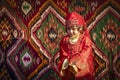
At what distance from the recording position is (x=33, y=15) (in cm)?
328

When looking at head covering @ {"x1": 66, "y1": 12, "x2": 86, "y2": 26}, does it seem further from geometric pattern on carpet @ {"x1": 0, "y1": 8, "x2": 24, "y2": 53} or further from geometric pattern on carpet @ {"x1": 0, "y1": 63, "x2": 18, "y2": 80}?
geometric pattern on carpet @ {"x1": 0, "y1": 63, "x2": 18, "y2": 80}

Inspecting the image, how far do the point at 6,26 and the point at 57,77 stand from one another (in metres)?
0.75

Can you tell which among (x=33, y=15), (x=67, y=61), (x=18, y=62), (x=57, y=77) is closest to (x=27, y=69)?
(x=18, y=62)

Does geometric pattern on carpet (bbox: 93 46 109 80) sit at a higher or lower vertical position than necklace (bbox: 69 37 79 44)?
lower

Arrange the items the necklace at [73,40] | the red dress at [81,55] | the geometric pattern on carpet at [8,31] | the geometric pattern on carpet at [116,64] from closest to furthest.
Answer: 1. the red dress at [81,55]
2. the necklace at [73,40]
3. the geometric pattern on carpet at [116,64]
4. the geometric pattern on carpet at [8,31]

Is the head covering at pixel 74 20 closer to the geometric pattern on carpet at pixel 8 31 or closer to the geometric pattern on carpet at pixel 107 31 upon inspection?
the geometric pattern on carpet at pixel 107 31

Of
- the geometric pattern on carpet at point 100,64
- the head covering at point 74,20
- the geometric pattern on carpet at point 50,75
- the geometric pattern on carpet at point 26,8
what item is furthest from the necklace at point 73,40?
the geometric pattern on carpet at point 26,8

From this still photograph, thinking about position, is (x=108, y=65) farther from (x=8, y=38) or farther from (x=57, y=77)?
(x=8, y=38)

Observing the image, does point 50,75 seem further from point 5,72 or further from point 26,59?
point 5,72

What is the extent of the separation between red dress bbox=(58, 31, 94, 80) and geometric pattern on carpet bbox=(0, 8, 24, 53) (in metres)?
0.74

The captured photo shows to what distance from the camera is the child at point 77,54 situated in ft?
8.48

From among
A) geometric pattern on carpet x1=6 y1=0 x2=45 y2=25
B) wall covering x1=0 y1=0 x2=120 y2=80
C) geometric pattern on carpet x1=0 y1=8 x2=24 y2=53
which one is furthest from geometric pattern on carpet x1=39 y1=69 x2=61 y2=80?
geometric pattern on carpet x1=6 y1=0 x2=45 y2=25

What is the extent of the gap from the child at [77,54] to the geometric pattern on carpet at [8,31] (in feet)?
2.53

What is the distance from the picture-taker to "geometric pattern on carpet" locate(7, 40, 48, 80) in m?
3.26
